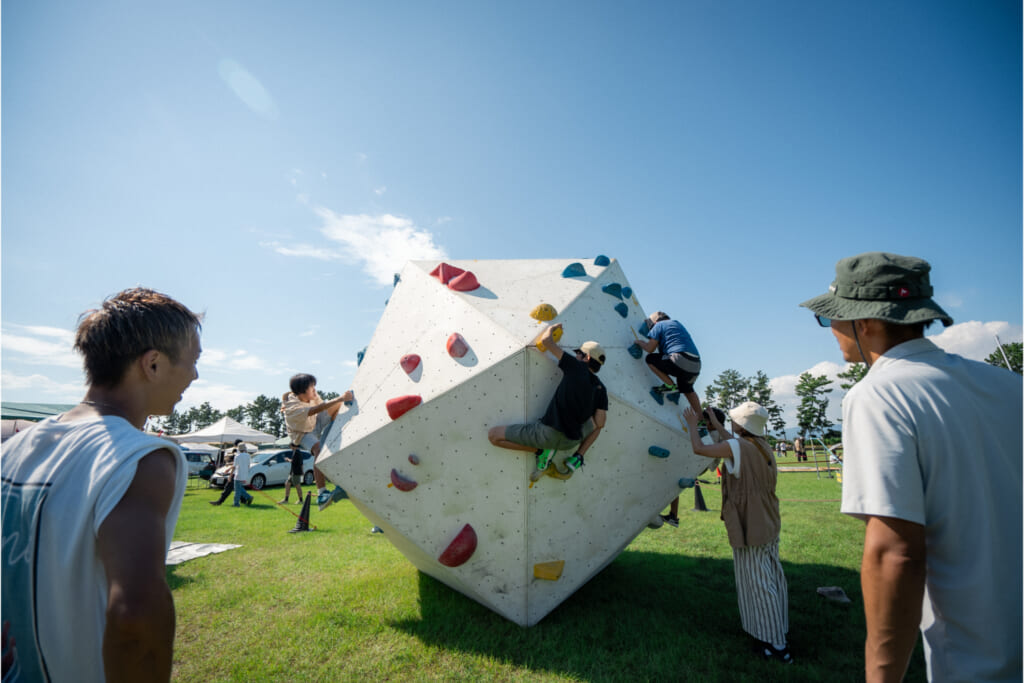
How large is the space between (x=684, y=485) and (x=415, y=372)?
317 cm

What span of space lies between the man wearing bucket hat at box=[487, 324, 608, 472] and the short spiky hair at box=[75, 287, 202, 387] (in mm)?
2936

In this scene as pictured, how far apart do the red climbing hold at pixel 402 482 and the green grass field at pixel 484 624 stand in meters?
1.47

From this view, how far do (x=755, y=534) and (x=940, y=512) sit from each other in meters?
3.27

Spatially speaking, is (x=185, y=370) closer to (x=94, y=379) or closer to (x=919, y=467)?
(x=94, y=379)

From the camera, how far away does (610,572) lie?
6582 mm

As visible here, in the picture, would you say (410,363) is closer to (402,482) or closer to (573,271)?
(402,482)

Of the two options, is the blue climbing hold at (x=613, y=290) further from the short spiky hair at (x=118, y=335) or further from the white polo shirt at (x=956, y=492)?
the short spiky hair at (x=118, y=335)

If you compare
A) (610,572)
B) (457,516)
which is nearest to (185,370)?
(457,516)

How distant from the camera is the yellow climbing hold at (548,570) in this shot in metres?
4.49

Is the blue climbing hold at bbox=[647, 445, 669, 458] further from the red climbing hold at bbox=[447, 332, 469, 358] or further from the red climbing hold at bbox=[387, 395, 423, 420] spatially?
the red climbing hold at bbox=[387, 395, 423, 420]

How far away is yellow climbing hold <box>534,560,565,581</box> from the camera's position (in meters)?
4.49

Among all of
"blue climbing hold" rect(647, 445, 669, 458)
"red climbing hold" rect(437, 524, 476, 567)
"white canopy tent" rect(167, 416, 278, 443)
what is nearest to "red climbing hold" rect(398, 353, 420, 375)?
"red climbing hold" rect(437, 524, 476, 567)

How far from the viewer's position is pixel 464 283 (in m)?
5.18

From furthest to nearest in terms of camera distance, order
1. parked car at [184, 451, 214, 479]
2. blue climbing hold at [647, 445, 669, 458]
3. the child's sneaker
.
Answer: parked car at [184, 451, 214, 479], blue climbing hold at [647, 445, 669, 458], the child's sneaker
